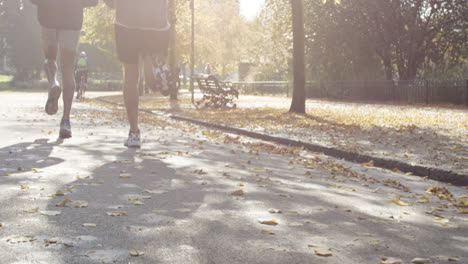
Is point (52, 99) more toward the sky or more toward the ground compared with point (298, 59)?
more toward the ground

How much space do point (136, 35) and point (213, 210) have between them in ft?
11.8

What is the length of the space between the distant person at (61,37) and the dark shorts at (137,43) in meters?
0.97

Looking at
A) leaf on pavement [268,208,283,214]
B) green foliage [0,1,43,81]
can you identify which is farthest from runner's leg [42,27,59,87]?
green foliage [0,1,43,81]

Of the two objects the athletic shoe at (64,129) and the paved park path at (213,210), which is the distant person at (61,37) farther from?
the paved park path at (213,210)

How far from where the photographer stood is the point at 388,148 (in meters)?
8.98

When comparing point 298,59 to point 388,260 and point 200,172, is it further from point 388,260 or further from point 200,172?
point 388,260

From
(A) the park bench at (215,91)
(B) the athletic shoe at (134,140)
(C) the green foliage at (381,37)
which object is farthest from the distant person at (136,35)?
(C) the green foliage at (381,37)

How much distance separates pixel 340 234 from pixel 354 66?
27.9 metres

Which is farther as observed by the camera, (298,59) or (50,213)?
(298,59)

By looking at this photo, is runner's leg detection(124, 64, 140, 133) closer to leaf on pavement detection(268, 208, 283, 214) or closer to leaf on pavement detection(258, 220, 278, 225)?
leaf on pavement detection(268, 208, 283, 214)

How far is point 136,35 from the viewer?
750 cm

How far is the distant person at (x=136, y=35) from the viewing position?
24.5 feet

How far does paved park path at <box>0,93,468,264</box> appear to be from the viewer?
3436 millimetres

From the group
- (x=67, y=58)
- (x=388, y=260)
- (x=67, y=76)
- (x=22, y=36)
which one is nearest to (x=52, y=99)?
(x=67, y=76)
